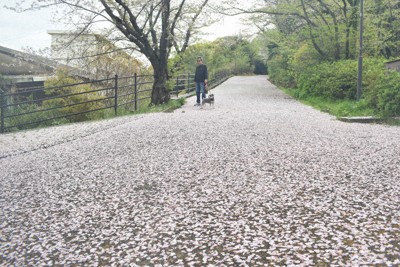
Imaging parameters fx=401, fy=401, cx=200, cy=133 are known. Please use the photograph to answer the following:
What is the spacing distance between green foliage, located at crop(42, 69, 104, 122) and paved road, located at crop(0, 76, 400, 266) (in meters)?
7.11

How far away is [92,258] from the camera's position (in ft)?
10.4

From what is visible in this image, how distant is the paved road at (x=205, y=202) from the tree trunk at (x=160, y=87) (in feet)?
27.3

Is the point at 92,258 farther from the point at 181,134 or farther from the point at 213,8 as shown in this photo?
the point at 213,8

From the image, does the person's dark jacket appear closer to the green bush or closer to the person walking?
the person walking

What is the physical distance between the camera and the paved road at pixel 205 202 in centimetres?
320

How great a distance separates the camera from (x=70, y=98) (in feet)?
51.5

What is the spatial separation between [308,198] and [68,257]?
2.56 m

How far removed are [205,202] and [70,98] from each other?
12597 mm

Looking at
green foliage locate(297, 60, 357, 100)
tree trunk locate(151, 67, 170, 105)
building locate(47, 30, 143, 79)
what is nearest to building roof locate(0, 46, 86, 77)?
building locate(47, 30, 143, 79)

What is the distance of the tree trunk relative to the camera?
1673 centimetres

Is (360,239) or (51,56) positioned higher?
(51,56)

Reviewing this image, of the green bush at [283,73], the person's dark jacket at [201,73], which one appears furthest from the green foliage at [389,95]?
the green bush at [283,73]

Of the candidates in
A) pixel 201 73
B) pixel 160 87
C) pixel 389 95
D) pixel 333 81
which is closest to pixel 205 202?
pixel 389 95

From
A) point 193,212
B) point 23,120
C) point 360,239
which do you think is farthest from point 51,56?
point 360,239
